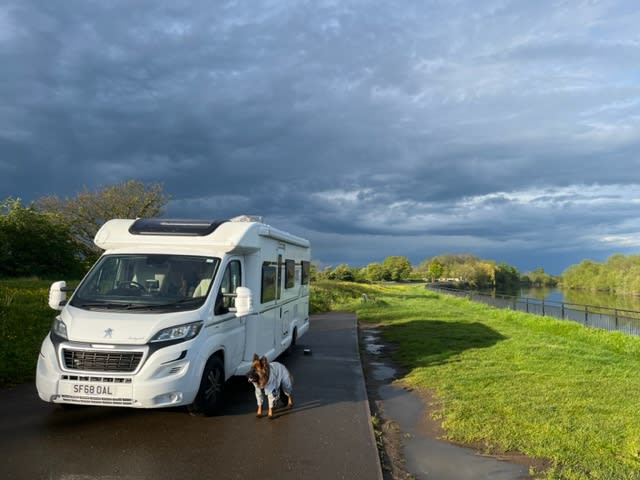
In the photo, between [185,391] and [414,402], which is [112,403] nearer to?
[185,391]

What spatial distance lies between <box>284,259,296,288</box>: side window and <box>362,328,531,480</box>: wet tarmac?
3336 mm

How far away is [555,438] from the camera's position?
233 inches

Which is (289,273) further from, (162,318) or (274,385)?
(162,318)

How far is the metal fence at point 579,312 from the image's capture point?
70.0 ft

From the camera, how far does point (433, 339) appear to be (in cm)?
1423

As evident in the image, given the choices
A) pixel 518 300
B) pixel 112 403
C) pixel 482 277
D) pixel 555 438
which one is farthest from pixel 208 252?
pixel 482 277

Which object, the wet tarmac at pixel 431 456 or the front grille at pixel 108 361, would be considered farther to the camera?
the front grille at pixel 108 361

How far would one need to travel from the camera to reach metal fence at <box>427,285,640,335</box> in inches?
840

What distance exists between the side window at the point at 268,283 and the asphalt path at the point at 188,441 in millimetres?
1597

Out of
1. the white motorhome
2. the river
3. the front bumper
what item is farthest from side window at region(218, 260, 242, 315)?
the river

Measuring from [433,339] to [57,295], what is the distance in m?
10.3

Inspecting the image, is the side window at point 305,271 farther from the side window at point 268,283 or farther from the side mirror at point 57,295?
the side mirror at point 57,295

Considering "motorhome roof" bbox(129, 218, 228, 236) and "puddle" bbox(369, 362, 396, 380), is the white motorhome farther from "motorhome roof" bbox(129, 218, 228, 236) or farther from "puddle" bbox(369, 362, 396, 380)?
"puddle" bbox(369, 362, 396, 380)

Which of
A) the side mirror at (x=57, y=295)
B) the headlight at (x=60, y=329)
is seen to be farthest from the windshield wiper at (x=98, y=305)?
the side mirror at (x=57, y=295)
